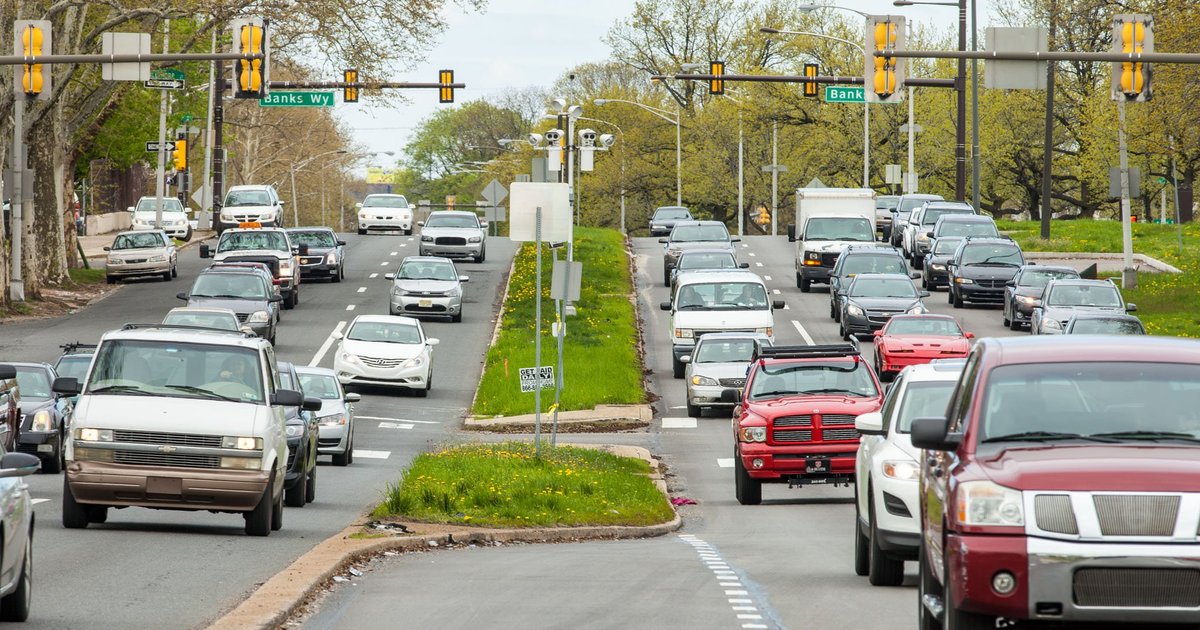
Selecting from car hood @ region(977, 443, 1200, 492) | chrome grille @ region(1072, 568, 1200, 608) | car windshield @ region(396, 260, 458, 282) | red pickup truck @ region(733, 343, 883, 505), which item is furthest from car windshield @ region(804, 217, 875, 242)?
chrome grille @ region(1072, 568, 1200, 608)

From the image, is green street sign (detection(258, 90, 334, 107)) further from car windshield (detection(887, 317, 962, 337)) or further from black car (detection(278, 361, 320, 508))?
black car (detection(278, 361, 320, 508))

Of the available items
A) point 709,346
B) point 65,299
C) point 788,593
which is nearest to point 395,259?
point 65,299

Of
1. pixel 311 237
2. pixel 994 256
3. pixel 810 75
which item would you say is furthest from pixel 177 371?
pixel 311 237

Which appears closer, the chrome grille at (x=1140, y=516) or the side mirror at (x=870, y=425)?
the chrome grille at (x=1140, y=516)

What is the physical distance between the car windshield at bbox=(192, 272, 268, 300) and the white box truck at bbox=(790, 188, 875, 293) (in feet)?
58.1

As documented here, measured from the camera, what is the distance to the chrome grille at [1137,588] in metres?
8.27

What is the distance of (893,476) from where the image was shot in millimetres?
13438

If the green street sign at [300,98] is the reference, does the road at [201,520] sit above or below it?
below

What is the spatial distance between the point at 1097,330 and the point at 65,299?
96.4ft

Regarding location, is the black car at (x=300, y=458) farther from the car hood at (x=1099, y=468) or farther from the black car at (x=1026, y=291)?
the black car at (x=1026, y=291)

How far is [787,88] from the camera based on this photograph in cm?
8756

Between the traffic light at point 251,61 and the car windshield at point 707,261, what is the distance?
20.7 m

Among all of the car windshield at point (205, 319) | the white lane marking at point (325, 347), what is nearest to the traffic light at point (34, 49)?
the car windshield at point (205, 319)

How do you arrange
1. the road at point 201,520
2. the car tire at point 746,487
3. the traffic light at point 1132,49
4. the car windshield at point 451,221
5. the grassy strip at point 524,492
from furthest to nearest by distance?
the car windshield at point 451,221 → the traffic light at point 1132,49 → the car tire at point 746,487 → the grassy strip at point 524,492 → the road at point 201,520
